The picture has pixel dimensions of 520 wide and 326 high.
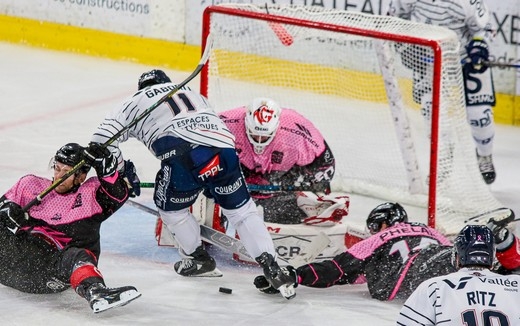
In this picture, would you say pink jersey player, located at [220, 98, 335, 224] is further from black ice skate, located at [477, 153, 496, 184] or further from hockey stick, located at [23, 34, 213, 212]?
black ice skate, located at [477, 153, 496, 184]

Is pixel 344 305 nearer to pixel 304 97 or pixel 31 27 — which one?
pixel 304 97

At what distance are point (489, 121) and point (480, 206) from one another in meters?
0.94

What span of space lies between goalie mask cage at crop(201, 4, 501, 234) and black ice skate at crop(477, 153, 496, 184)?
45 cm

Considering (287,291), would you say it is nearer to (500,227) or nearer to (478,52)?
(500,227)

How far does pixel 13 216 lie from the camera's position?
516 centimetres

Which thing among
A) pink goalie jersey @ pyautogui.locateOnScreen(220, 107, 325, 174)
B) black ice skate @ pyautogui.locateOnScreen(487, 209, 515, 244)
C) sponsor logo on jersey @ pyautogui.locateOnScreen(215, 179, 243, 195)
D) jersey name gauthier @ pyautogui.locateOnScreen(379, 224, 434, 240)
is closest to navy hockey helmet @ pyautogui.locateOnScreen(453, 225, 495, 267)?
black ice skate @ pyautogui.locateOnScreen(487, 209, 515, 244)

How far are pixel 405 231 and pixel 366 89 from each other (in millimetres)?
1927

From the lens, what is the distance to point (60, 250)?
17.3 feet

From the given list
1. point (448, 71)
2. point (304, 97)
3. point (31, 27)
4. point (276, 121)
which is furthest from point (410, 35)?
point (31, 27)

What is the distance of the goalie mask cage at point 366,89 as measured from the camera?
6105 mm

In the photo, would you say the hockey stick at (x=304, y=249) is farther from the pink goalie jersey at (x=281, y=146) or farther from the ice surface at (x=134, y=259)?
the pink goalie jersey at (x=281, y=146)

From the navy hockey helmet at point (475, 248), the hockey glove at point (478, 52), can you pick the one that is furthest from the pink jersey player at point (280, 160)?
the navy hockey helmet at point (475, 248)

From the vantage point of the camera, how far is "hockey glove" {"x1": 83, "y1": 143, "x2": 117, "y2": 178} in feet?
16.9

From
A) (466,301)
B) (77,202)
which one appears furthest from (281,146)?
(466,301)
